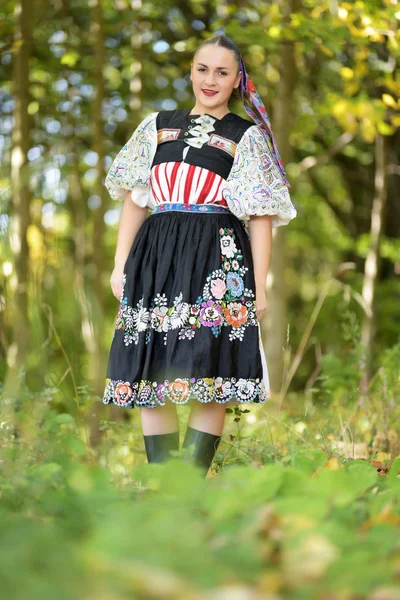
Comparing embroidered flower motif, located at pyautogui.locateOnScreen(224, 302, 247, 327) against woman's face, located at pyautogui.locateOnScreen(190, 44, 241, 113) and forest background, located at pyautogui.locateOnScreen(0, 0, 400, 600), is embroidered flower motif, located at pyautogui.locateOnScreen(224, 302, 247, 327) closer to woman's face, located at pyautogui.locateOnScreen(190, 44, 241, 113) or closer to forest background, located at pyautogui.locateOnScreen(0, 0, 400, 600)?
forest background, located at pyautogui.locateOnScreen(0, 0, 400, 600)

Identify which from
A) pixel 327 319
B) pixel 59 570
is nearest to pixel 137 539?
pixel 59 570

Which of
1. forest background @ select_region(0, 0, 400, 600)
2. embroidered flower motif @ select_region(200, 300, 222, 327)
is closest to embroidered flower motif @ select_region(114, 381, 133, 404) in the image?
forest background @ select_region(0, 0, 400, 600)

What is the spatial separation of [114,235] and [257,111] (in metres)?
10.5

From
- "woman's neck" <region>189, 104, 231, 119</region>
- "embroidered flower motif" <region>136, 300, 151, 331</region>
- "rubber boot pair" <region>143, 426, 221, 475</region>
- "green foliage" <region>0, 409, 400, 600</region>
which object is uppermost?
"woman's neck" <region>189, 104, 231, 119</region>

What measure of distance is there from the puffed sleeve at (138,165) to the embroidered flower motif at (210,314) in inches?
20.3

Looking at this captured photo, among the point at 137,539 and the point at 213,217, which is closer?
the point at 137,539

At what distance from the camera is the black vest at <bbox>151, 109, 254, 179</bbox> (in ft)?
9.04

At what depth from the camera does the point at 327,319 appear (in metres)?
10.4

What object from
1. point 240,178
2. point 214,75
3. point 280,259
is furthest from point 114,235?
point 240,178

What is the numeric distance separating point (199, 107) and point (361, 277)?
26.4ft

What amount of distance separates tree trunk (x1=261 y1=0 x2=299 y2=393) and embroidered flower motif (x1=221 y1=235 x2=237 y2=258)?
3041 mm

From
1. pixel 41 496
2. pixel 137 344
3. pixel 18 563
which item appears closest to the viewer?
pixel 18 563

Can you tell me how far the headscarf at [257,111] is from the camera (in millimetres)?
2887

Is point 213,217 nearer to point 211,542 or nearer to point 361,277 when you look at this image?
point 211,542
